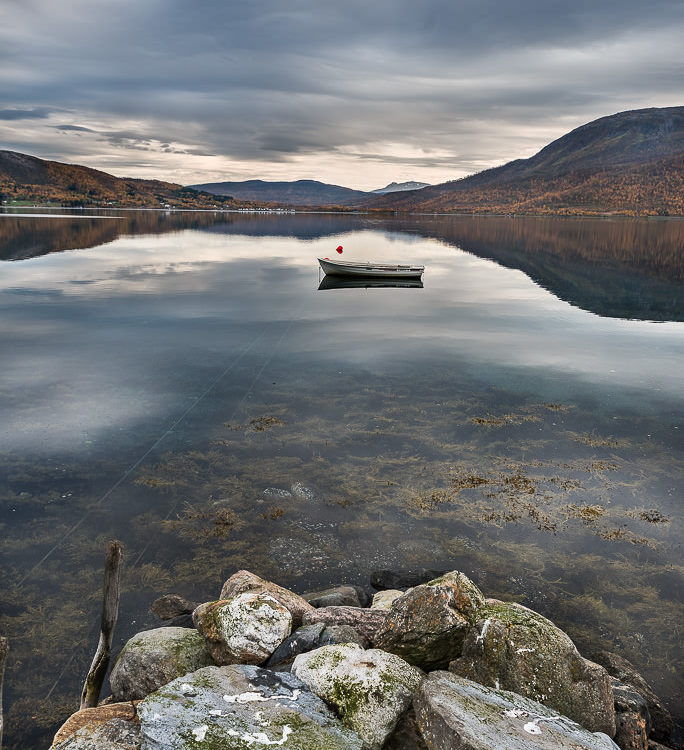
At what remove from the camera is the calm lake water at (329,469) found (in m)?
12.1

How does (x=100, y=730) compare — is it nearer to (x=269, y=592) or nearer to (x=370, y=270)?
(x=269, y=592)

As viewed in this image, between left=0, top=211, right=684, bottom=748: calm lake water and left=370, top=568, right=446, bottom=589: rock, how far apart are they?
1.57 feet

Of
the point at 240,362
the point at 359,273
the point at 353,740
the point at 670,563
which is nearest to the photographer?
the point at 353,740

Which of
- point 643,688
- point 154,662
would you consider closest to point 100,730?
point 154,662

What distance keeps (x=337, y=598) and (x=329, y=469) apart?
6423mm

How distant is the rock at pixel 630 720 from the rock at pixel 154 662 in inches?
247

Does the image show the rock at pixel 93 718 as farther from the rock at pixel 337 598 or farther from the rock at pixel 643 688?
Answer: the rock at pixel 643 688

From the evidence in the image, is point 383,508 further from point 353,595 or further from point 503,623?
point 503,623

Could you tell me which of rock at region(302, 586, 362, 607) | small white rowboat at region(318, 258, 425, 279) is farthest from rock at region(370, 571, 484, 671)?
small white rowboat at region(318, 258, 425, 279)

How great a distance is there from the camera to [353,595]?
38.0 ft

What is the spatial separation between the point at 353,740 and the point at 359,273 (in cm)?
5799

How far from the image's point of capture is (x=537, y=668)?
8.24 m

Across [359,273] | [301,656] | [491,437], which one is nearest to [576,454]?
[491,437]

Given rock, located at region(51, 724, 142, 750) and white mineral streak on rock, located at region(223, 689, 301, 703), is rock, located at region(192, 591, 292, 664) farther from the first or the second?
rock, located at region(51, 724, 142, 750)
